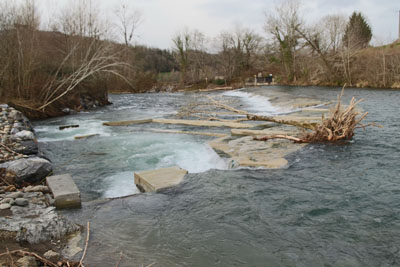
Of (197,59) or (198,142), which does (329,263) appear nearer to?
(198,142)

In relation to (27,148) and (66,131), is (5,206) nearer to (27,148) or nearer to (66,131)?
(27,148)

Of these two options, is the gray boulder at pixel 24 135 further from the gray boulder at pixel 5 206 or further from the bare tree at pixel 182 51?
the bare tree at pixel 182 51

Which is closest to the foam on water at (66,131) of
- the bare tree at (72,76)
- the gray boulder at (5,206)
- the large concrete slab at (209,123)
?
the bare tree at (72,76)

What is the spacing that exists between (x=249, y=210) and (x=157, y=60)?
5282cm

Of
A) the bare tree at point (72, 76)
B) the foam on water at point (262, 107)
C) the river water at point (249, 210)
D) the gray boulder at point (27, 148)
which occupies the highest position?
the bare tree at point (72, 76)

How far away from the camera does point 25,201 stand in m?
4.61

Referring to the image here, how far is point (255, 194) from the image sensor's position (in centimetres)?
513

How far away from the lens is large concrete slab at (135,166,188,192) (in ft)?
17.9

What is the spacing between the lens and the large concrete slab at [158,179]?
547cm

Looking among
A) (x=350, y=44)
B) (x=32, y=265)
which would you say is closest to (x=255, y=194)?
(x=32, y=265)

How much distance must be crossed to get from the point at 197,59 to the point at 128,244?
154ft

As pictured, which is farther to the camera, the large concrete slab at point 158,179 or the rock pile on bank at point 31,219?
the large concrete slab at point 158,179

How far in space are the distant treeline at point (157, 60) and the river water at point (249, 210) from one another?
5.72 metres

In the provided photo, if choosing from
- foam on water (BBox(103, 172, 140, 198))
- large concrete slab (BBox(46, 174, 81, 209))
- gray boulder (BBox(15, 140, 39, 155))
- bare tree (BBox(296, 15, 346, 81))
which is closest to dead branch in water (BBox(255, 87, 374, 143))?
foam on water (BBox(103, 172, 140, 198))
